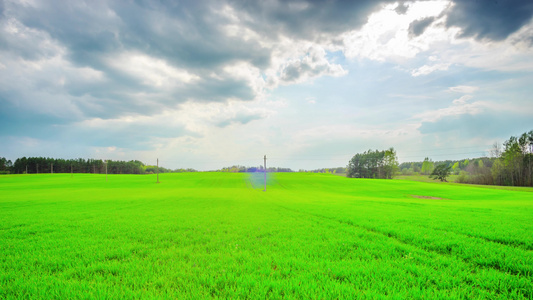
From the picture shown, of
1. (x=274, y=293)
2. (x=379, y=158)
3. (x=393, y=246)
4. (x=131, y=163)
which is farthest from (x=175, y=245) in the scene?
(x=131, y=163)

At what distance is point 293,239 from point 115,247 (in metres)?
5.05

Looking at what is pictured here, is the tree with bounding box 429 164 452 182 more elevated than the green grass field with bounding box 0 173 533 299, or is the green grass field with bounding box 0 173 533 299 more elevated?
the green grass field with bounding box 0 173 533 299

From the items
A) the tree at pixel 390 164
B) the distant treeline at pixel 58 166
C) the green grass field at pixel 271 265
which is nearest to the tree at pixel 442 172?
the tree at pixel 390 164

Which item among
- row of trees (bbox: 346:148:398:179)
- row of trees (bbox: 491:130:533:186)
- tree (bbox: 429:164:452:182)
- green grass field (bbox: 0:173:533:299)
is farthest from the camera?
row of trees (bbox: 346:148:398:179)

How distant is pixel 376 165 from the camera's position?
353 ft

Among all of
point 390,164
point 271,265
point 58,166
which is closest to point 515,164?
point 390,164

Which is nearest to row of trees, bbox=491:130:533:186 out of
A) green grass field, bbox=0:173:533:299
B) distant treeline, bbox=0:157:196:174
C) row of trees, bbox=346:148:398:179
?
row of trees, bbox=346:148:398:179

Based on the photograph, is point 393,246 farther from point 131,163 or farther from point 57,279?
point 131,163

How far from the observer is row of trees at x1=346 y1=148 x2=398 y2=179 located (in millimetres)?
100750

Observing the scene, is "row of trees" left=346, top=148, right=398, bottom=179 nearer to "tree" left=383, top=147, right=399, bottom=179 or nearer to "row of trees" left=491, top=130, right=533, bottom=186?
"tree" left=383, top=147, right=399, bottom=179

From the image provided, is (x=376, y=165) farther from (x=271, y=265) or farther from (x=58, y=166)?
(x=58, y=166)

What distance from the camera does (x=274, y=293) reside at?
3.14 m

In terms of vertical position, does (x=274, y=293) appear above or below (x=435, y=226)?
above

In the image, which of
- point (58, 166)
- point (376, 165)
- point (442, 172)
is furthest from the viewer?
point (58, 166)
